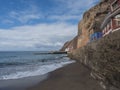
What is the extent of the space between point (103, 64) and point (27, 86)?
6585mm

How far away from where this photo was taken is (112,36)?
408 inches

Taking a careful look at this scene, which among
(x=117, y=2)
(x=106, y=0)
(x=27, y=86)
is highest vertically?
(x=106, y=0)

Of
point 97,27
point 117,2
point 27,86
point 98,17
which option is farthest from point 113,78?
point 98,17

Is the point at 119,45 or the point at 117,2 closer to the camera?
the point at 119,45

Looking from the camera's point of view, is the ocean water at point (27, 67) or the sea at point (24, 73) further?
the ocean water at point (27, 67)

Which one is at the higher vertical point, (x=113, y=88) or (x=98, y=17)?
(x=98, y=17)

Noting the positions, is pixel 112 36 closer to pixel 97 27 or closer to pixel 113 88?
pixel 113 88

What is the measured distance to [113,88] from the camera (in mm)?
10703

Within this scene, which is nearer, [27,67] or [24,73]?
[24,73]

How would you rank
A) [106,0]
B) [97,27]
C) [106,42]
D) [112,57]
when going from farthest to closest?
[106,0], [97,27], [106,42], [112,57]

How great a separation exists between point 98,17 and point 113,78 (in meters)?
33.5

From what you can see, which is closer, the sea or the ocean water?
the sea

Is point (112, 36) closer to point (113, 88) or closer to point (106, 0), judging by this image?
point (113, 88)

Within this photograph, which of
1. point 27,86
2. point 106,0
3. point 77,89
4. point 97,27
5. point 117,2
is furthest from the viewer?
point 106,0
